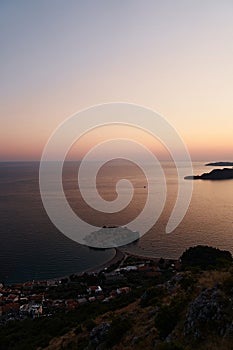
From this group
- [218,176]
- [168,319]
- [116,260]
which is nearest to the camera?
[168,319]

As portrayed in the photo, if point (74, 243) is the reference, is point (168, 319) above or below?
above

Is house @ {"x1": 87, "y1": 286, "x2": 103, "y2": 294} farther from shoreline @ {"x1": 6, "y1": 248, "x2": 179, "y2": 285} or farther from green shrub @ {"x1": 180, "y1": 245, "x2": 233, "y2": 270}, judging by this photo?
green shrub @ {"x1": 180, "y1": 245, "x2": 233, "y2": 270}

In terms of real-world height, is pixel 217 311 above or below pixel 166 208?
above

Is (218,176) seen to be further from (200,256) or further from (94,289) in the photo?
(94,289)

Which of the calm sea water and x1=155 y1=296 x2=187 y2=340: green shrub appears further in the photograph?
the calm sea water

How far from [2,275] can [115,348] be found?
2249 centimetres

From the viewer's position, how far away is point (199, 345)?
5121 millimetres

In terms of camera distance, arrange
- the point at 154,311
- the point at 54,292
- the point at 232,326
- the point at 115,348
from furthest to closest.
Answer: the point at 54,292
the point at 154,311
the point at 115,348
the point at 232,326

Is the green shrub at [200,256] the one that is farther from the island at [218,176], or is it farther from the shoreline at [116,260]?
the island at [218,176]

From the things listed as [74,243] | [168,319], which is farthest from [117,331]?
[74,243]

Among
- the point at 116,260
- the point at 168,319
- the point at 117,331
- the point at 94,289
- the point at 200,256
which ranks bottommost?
the point at 116,260

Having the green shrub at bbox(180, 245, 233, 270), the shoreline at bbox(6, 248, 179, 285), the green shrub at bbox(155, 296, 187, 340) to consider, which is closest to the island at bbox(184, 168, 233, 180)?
the shoreline at bbox(6, 248, 179, 285)

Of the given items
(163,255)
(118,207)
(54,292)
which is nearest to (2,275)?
(54,292)

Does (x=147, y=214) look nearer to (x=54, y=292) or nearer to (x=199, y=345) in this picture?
(x=54, y=292)
